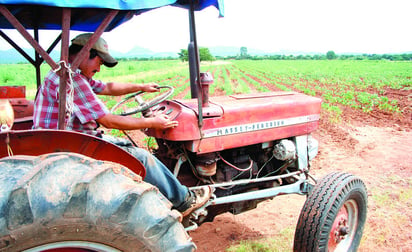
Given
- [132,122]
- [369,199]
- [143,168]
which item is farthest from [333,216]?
[369,199]

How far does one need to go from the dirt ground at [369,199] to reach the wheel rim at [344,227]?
0.30 metres

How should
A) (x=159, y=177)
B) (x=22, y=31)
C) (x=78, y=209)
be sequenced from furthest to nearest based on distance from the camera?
(x=159, y=177), (x=22, y=31), (x=78, y=209)

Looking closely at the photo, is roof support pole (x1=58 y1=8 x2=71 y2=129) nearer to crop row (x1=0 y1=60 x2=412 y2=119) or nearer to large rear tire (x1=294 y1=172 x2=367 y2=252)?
large rear tire (x1=294 y1=172 x2=367 y2=252)

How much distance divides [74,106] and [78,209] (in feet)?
3.08

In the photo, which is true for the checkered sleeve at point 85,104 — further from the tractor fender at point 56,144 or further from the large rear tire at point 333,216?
the large rear tire at point 333,216

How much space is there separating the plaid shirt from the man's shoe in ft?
2.90

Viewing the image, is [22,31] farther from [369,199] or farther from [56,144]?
[369,199]

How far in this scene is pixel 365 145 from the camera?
7.08 metres

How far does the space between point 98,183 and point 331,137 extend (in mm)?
7071

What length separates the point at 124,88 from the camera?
3348mm

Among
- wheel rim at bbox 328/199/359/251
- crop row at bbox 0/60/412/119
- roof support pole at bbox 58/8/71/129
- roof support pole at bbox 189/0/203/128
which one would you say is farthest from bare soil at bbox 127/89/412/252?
crop row at bbox 0/60/412/119

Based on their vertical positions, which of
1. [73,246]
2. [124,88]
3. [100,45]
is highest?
[100,45]

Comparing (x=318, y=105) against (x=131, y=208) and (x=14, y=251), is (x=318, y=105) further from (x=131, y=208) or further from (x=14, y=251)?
(x=14, y=251)

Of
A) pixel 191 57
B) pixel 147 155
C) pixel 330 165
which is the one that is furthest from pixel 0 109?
pixel 330 165
